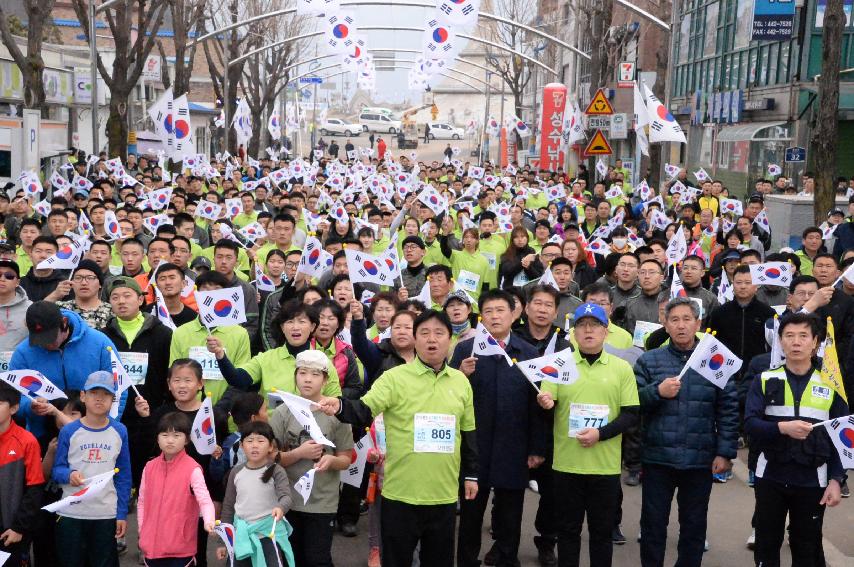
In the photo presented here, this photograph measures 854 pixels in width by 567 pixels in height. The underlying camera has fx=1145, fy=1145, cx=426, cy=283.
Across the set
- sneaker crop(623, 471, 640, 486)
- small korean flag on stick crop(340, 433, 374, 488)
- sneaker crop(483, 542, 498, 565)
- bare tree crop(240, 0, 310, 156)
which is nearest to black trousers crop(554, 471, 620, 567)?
sneaker crop(483, 542, 498, 565)

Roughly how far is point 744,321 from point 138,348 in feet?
16.9

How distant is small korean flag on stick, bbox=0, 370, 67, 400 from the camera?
6.71 meters

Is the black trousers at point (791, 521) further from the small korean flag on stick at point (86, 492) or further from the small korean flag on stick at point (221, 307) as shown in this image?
the small korean flag on stick at point (86, 492)

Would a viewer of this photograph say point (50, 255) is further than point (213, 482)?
Yes

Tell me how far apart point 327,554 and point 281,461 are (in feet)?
1.95

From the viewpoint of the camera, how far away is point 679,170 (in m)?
23.8

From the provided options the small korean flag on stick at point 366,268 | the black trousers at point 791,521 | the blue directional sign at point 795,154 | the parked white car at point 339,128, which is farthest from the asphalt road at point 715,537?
the parked white car at point 339,128

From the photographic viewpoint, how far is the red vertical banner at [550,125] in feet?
148

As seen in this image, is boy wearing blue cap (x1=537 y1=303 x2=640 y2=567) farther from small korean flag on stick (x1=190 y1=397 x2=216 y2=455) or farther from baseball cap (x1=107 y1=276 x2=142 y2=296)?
baseball cap (x1=107 y1=276 x2=142 y2=296)

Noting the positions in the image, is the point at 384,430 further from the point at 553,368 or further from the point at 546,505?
the point at 546,505

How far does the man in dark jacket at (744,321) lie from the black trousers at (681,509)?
3100mm

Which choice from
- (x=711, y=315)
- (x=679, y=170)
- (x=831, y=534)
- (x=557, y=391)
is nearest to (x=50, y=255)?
(x=557, y=391)

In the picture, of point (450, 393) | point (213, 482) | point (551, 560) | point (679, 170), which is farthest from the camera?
point (679, 170)

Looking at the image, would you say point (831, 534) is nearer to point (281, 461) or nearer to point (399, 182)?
point (281, 461)
